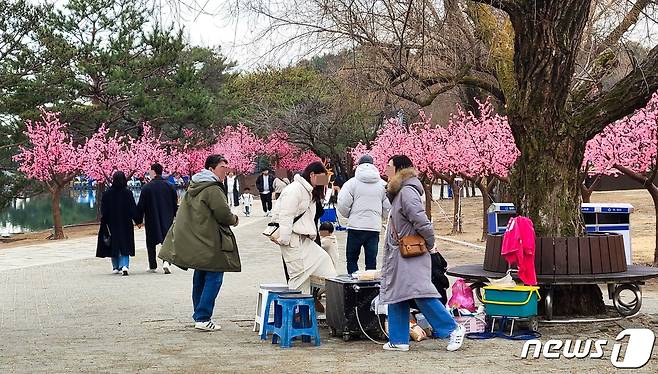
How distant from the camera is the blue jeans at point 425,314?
28.3ft

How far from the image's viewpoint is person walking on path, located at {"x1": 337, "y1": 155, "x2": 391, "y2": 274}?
12.7 metres

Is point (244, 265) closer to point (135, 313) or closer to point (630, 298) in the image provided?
point (135, 313)

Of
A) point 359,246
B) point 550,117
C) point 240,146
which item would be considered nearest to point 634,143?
point 359,246

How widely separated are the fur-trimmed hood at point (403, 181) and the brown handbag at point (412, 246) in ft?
1.40

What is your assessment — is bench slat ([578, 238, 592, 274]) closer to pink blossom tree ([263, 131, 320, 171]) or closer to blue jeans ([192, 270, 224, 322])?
blue jeans ([192, 270, 224, 322])

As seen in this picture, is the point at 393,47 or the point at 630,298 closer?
the point at 630,298

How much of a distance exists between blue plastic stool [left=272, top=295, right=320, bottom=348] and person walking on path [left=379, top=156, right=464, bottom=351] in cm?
76

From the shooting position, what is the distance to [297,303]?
9.13 m

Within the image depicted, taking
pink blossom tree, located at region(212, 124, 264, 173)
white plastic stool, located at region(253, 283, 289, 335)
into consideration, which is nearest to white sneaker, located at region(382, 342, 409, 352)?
white plastic stool, located at region(253, 283, 289, 335)

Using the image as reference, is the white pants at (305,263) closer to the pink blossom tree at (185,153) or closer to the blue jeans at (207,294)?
the blue jeans at (207,294)

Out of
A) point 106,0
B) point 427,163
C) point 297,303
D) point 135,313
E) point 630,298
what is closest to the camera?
point 297,303

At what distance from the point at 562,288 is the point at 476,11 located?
10.2m

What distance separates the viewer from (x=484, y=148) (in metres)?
25.9

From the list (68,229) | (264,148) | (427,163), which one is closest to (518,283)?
(427,163)
